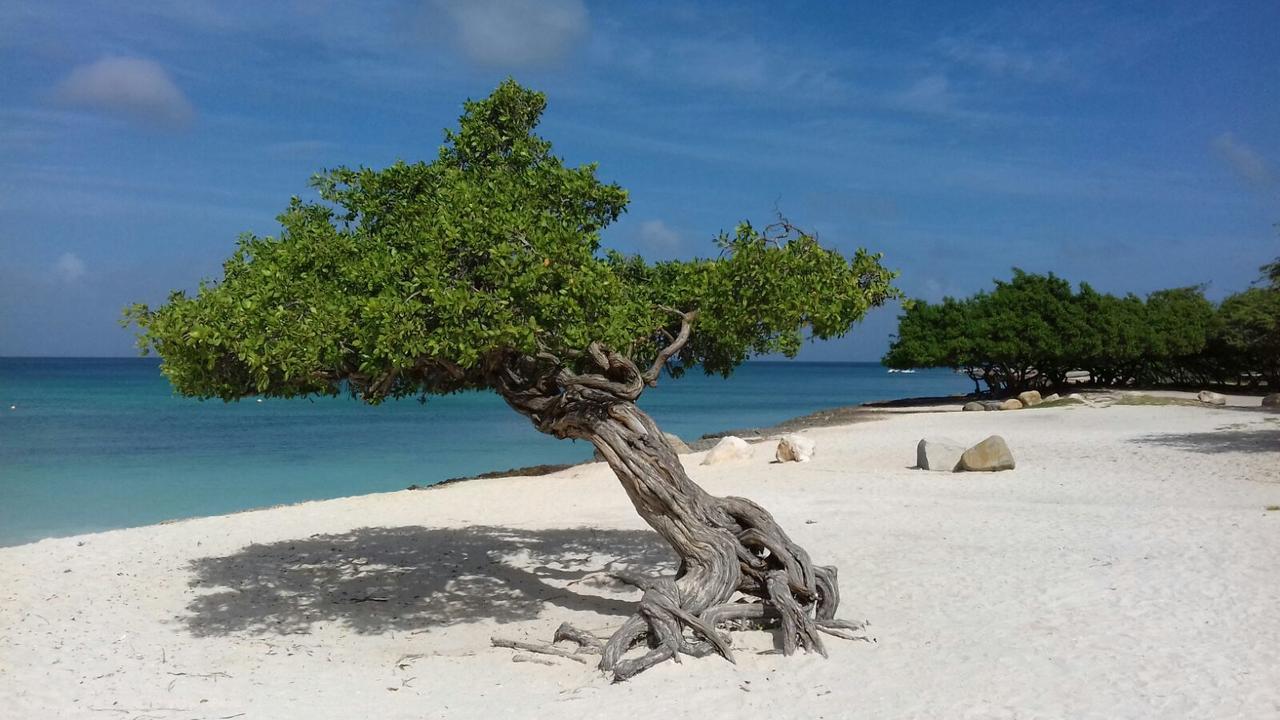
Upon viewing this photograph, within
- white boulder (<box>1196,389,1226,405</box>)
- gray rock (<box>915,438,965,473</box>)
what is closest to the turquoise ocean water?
gray rock (<box>915,438,965,473</box>)

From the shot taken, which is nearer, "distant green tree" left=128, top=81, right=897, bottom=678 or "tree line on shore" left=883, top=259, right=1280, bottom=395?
"distant green tree" left=128, top=81, right=897, bottom=678

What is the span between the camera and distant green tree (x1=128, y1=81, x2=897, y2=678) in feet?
25.3

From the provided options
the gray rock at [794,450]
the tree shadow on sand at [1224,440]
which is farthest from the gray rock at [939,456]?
the tree shadow on sand at [1224,440]

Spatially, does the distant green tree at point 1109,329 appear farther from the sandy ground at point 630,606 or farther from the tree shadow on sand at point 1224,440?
the sandy ground at point 630,606

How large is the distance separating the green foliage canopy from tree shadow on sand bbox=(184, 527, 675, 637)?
8.99ft

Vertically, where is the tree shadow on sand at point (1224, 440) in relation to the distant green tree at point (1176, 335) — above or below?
below

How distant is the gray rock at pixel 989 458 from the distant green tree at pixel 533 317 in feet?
37.0

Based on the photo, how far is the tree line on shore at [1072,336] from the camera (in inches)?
1686

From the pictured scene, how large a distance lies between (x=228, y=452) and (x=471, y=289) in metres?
31.9

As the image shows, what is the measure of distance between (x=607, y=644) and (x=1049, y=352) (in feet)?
127

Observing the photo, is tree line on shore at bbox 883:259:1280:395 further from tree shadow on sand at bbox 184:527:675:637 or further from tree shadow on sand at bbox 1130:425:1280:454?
tree shadow on sand at bbox 184:527:675:637

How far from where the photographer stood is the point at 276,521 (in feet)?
53.9

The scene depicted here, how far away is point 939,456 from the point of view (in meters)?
20.2

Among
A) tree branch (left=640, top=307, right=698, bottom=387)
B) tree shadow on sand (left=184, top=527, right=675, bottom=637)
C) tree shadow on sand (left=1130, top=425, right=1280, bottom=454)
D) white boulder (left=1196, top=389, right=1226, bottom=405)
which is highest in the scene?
tree branch (left=640, top=307, right=698, bottom=387)
